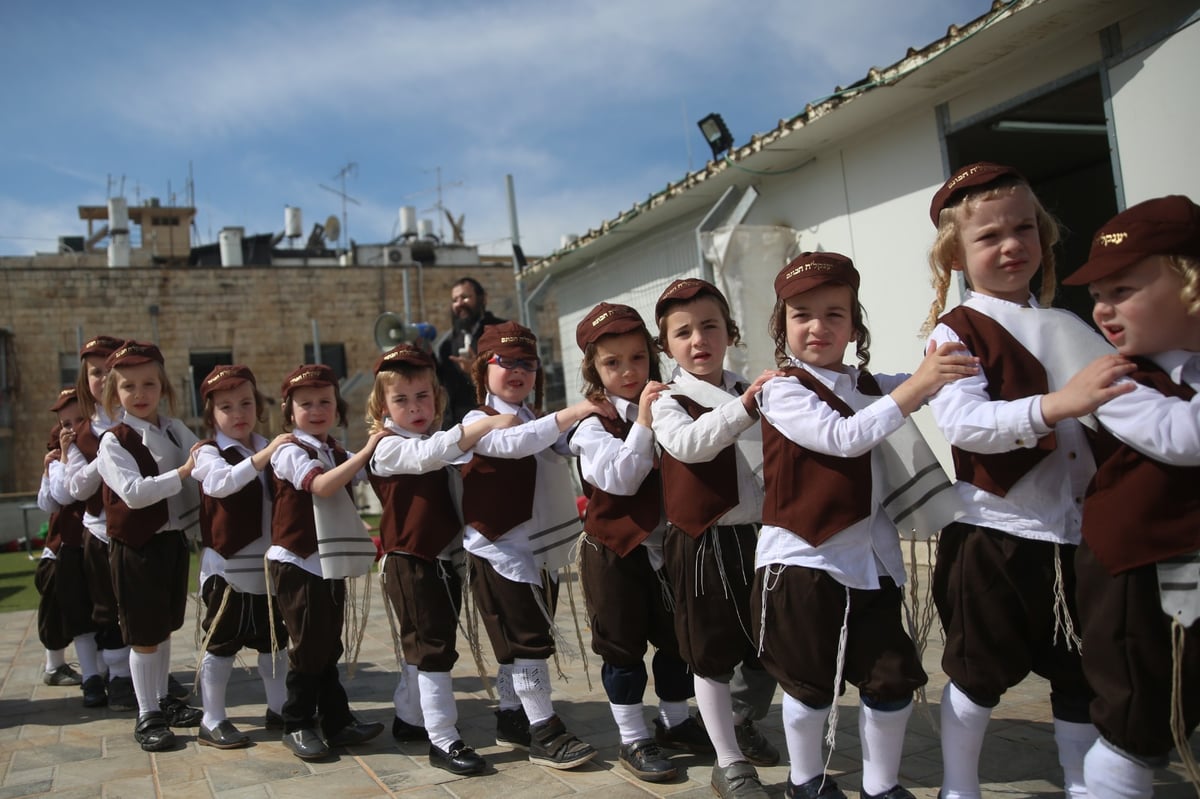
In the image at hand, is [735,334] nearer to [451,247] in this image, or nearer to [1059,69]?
[1059,69]

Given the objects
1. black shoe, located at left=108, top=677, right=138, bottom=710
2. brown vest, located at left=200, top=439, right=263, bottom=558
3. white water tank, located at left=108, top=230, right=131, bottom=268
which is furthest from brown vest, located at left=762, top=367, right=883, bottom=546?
white water tank, located at left=108, top=230, right=131, bottom=268

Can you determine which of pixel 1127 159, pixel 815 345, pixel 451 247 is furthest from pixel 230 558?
pixel 451 247

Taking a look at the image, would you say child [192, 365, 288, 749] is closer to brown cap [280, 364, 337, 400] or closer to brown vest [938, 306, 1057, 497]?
brown cap [280, 364, 337, 400]

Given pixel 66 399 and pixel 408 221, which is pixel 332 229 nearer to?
pixel 408 221

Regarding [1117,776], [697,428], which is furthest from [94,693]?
[1117,776]

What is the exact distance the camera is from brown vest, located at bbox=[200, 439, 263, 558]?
13.9ft

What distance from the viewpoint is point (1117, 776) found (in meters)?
2.20

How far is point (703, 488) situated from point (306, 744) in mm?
2067

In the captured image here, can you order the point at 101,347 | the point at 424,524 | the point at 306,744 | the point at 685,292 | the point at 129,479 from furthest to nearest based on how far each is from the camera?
the point at 101,347 < the point at 129,479 < the point at 306,744 < the point at 424,524 < the point at 685,292

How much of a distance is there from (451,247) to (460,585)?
29977 millimetres

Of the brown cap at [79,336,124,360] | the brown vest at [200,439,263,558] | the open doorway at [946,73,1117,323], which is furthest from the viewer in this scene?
the open doorway at [946,73,1117,323]

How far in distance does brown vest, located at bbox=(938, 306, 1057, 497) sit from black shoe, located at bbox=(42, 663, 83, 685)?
17.8ft

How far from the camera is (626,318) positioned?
350cm

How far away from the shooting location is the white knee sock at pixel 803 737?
2705mm
